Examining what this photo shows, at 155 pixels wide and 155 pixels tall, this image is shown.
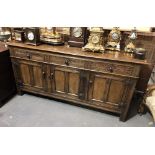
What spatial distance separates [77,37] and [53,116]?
997 mm

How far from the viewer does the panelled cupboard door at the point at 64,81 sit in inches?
66.0

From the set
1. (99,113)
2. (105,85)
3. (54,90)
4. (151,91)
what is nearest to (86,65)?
(105,85)

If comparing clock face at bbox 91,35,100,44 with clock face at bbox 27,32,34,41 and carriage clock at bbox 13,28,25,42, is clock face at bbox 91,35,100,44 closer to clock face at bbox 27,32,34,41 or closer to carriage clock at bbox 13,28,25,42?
clock face at bbox 27,32,34,41

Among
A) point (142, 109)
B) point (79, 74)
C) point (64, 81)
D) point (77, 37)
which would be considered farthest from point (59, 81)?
point (142, 109)

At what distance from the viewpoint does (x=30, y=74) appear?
186cm

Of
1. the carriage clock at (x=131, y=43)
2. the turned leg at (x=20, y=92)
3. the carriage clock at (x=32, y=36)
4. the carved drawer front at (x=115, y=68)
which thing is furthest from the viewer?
the turned leg at (x=20, y=92)

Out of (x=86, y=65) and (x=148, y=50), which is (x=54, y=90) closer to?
(x=86, y=65)

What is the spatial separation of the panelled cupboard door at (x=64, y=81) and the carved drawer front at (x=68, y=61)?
0.06 meters

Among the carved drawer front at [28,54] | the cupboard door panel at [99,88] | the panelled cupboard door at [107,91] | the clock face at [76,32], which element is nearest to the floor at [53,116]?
the panelled cupboard door at [107,91]

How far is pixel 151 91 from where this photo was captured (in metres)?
1.71

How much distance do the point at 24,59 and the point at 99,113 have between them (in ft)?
3.82

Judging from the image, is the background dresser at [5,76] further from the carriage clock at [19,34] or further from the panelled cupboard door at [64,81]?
the panelled cupboard door at [64,81]

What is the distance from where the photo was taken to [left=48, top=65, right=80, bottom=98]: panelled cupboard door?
168 centimetres
